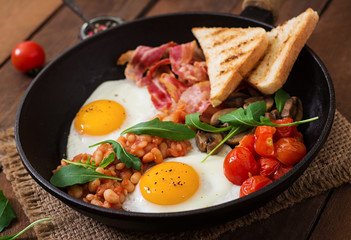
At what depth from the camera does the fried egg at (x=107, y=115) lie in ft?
10.3

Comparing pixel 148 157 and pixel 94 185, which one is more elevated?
pixel 94 185

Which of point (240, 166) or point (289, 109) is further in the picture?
point (289, 109)

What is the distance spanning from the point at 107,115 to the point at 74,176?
729mm

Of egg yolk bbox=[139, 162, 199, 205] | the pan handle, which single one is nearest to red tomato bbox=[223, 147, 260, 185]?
egg yolk bbox=[139, 162, 199, 205]

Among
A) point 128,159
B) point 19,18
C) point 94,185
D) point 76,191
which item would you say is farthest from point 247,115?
point 19,18

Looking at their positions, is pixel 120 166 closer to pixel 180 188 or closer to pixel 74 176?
pixel 74 176

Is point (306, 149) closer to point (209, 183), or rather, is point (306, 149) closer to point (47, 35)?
point (209, 183)

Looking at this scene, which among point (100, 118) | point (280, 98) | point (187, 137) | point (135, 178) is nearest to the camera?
point (135, 178)

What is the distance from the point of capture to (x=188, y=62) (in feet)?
11.4

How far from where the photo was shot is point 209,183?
2652 millimetres

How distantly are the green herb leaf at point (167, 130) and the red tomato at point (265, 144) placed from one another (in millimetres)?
465

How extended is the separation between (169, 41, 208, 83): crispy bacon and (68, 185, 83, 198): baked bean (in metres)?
1.28

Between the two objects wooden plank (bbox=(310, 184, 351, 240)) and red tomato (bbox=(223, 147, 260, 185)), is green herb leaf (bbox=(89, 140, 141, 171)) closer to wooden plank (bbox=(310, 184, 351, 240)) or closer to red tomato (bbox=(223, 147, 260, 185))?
red tomato (bbox=(223, 147, 260, 185))

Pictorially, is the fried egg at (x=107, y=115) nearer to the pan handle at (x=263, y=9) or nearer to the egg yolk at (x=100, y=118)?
the egg yolk at (x=100, y=118)
